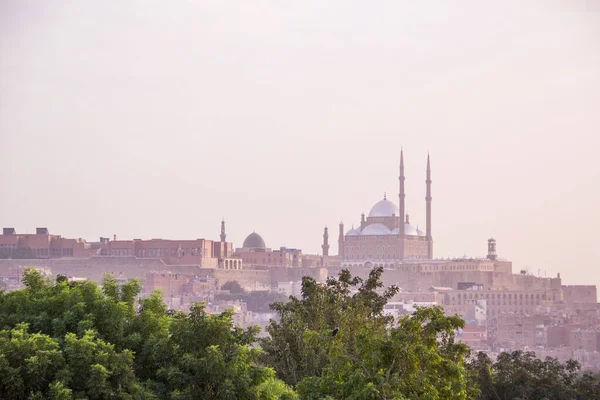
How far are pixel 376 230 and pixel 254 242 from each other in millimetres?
12820

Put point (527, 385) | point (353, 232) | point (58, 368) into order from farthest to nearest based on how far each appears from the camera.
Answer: point (353, 232) < point (527, 385) < point (58, 368)

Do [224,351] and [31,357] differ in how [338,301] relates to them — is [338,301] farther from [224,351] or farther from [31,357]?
[31,357]

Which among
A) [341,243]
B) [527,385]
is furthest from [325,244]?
[527,385]

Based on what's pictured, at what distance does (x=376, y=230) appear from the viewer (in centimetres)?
12706

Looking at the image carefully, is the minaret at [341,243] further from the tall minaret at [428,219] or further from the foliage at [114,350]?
the foliage at [114,350]

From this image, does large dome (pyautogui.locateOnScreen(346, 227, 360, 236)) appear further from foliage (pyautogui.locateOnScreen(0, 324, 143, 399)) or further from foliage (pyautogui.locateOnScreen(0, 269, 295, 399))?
foliage (pyautogui.locateOnScreen(0, 324, 143, 399))

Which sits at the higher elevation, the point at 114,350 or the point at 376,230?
the point at 376,230

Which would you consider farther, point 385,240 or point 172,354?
point 385,240

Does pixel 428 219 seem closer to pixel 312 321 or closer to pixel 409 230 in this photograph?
pixel 409 230

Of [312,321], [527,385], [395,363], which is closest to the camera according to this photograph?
[395,363]

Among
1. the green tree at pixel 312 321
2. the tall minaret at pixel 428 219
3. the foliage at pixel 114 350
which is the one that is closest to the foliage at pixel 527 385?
the green tree at pixel 312 321

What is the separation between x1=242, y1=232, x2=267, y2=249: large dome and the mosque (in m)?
8.10

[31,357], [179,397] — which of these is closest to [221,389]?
[179,397]

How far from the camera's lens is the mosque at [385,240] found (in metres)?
126
